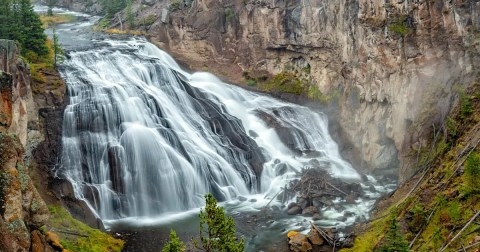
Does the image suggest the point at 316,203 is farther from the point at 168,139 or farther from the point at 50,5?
the point at 50,5

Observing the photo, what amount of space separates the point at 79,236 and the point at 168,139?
11.7 meters

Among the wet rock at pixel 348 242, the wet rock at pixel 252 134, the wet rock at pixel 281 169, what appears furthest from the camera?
the wet rock at pixel 252 134

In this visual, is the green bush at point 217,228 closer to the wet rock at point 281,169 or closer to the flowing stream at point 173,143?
the flowing stream at point 173,143

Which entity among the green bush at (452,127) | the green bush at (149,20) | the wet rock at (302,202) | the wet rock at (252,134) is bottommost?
the wet rock at (302,202)

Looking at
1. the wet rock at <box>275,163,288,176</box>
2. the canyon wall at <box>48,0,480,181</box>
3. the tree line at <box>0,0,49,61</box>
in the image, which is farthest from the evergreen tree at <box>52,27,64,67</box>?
the wet rock at <box>275,163,288,176</box>

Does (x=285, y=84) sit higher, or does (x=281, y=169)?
(x=285, y=84)

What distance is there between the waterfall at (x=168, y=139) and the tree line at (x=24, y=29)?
8.80 feet

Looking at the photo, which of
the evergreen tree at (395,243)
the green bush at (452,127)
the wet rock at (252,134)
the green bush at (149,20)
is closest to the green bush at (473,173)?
the evergreen tree at (395,243)

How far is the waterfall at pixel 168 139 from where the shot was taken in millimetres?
30891

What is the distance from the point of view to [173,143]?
34.3 metres

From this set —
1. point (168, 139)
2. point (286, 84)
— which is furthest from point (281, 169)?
point (286, 84)

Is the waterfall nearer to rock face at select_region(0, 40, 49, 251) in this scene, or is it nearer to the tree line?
the tree line

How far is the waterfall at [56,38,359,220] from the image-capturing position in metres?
30.9

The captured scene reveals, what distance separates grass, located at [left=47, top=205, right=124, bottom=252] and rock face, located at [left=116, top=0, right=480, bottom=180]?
18.4 m
